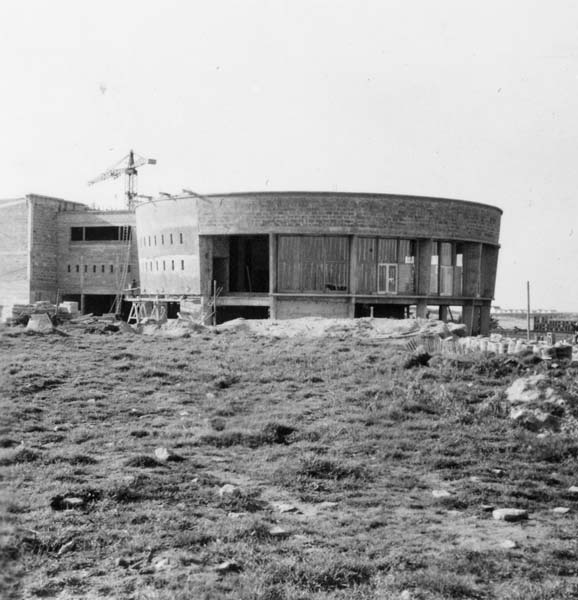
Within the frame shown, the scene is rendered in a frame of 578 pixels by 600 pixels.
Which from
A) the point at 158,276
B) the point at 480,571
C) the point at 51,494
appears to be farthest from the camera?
the point at 158,276

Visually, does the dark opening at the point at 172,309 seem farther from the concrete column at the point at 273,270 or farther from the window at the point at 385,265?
the window at the point at 385,265

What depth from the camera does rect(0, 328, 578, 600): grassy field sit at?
572cm

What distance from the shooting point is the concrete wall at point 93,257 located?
49.2 meters

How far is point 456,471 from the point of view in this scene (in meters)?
8.89

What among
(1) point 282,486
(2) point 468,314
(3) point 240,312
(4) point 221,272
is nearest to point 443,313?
(2) point 468,314

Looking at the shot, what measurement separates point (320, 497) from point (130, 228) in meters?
43.5

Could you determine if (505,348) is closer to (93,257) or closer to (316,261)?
(316,261)

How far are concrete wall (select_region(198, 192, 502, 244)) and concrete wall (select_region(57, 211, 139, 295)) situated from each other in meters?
16.0

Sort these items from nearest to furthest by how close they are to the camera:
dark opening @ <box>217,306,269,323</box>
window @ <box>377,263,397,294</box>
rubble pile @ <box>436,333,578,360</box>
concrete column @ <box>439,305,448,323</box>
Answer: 1. rubble pile @ <box>436,333,578,360</box>
2. window @ <box>377,263,397,294</box>
3. dark opening @ <box>217,306,269,323</box>
4. concrete column @ <box>439,305,448,323</box>

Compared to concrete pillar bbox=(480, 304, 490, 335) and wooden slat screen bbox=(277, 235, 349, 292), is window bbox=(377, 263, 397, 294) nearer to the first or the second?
wooden slat screen bbox=(277, 235, 349, 292)

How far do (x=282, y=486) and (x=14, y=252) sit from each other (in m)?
44.6

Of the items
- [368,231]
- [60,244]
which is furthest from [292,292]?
[60,244]

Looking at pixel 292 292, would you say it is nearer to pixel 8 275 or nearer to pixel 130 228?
pixel 130 228

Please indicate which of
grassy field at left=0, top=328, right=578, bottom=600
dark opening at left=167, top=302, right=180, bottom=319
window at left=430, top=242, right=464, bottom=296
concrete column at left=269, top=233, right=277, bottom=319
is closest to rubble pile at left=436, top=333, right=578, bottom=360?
grassy field at left=0, top=328, right=578, bottom=600
